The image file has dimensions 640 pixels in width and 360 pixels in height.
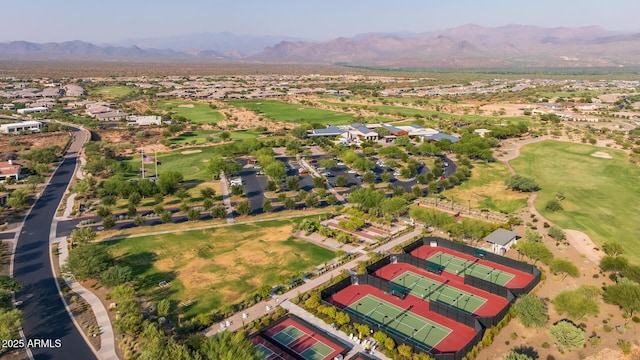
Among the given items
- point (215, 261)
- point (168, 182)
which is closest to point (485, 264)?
point (215, 261)

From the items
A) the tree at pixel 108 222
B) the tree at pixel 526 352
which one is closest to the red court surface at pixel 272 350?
the tree at pixel 526 352

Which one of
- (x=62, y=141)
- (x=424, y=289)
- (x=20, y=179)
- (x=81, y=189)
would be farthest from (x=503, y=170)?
(x=62, y=141)

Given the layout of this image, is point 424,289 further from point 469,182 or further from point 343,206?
point 469,182

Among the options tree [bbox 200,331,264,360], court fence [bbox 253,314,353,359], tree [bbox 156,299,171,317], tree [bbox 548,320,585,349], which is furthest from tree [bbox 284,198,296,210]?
tree [bbox 548,320,585,349]

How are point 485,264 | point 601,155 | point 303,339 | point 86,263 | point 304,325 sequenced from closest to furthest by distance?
point 303,339, point 304,325, point 86,263, point 485,264, point 601,155

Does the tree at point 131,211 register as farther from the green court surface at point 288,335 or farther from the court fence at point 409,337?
the green court surface at point 288,335

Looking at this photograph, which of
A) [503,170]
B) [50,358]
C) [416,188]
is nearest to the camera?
[50,358]

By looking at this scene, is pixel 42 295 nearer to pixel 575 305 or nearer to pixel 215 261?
pixel 215 261
